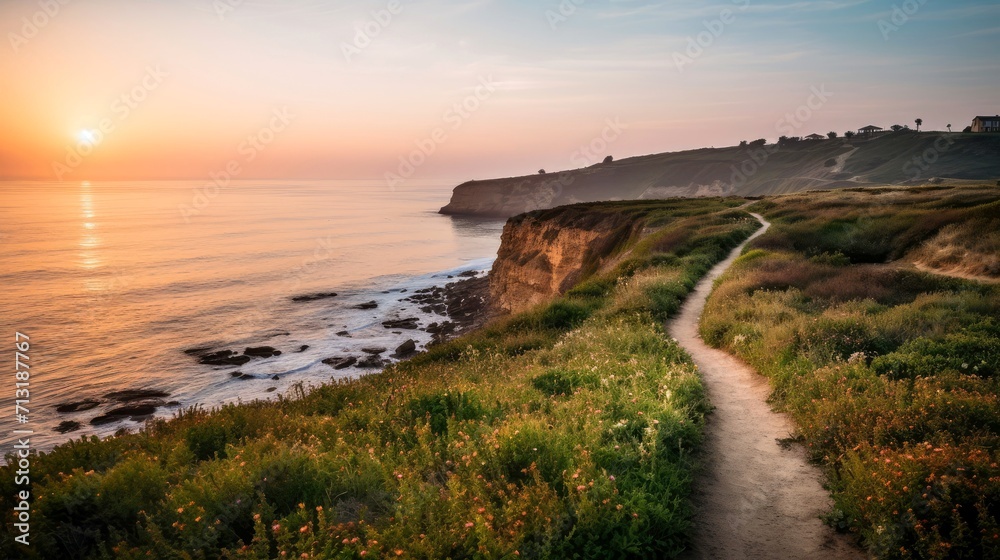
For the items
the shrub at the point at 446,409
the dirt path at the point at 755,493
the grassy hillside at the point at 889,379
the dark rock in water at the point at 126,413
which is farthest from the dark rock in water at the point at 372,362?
the dirt path at the point at 755,493

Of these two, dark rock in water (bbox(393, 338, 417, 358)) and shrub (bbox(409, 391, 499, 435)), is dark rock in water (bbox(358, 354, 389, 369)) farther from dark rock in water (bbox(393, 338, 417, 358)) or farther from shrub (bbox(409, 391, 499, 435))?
shrub (bbox(409, 391, 499, 435))

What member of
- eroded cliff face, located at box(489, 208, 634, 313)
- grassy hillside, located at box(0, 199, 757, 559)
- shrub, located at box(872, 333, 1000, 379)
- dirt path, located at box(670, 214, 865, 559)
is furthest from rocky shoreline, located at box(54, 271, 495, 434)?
shrub, located at box(872, 333, 1000, 379)

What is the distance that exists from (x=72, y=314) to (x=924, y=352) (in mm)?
55663

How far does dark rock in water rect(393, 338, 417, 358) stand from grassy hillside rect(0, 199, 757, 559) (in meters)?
25.8

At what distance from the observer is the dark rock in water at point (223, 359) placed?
33125 mm

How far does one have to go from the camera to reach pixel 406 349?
121 ft

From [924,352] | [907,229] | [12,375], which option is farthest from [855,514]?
[12,375]

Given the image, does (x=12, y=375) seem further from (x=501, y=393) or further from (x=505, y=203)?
(x=505, y=203)

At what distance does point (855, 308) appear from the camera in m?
13.1

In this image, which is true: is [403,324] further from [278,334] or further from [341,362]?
[341,362]

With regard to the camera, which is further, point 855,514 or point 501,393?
point 501,393

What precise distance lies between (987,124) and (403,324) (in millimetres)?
178919

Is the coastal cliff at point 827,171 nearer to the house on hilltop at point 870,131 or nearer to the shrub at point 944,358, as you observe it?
the house on hilltop at point 870,131

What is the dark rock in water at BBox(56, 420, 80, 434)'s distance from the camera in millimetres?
23594
